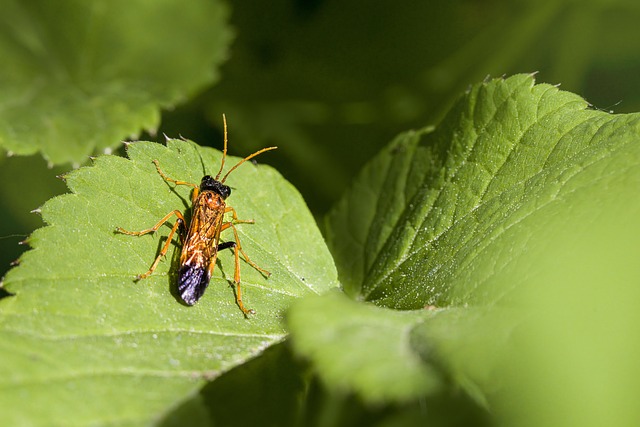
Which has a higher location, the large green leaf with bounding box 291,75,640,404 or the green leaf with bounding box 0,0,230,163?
the green leaf with bounding box 0,0,230,163

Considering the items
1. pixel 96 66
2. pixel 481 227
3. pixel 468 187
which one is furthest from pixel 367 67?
pixel 481 227

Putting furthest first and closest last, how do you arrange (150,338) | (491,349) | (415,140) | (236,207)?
1. (415,140)
2. (236,207)
3. (150,338)
4. (491,349)

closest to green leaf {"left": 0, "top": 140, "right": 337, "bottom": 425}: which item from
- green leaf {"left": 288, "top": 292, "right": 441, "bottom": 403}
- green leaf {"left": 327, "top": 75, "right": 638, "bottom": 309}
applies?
green leaf {"left": 327, "top": 75, "right": 638, "bottom": 309}

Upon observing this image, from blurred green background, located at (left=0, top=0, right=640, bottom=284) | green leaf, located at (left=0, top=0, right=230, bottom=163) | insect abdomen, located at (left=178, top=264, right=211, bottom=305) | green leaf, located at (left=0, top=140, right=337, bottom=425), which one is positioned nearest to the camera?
green leaf, located at (left=0, top=140, right=337, bottom=425)

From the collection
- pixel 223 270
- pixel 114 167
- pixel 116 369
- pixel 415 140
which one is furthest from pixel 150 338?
pixel 415 140

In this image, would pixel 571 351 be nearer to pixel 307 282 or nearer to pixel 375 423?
pixel 375 423

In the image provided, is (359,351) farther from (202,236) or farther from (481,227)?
(202,236)

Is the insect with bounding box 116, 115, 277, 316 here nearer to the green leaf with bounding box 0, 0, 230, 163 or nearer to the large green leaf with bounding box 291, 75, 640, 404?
the large green leaf with bounding box 291, 75, 640, 404
